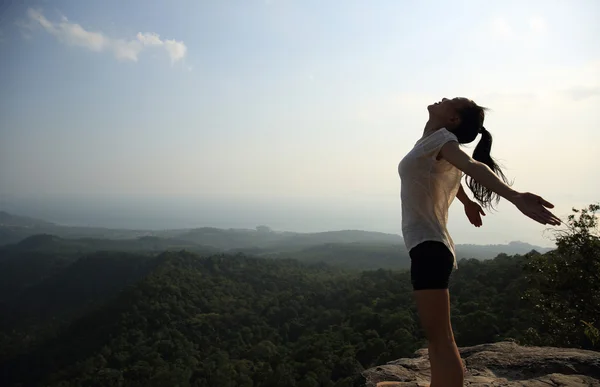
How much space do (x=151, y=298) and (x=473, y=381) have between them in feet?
162

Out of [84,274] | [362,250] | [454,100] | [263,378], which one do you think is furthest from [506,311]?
[362,250]

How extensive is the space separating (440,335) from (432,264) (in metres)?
0.41

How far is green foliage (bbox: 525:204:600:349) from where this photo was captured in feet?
22.5

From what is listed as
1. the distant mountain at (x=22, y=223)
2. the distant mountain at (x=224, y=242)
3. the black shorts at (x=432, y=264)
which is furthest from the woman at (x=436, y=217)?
the distant mountain at (x=22, y=223)

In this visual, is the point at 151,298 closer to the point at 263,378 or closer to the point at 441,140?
the point at 263,378

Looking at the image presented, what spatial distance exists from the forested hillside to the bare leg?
336 cm

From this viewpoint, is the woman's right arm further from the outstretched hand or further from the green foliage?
the green foliage

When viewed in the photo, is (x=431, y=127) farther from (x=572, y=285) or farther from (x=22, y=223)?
(x=22, y=223)

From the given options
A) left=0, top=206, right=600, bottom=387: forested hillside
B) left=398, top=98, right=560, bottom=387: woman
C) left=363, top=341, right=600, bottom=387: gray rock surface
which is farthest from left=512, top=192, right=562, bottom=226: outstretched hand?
left=0, top=206, right=600, bottom=387: forested hillside

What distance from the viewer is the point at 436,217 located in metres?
1.99

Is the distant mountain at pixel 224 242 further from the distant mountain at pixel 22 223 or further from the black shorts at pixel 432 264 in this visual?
the black shorts at pixel 432 264

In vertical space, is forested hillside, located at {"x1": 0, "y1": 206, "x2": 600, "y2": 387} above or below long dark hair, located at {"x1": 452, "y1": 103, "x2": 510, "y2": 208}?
below

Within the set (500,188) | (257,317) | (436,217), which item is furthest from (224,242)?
(500,188)

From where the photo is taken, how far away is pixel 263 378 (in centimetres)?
2788
